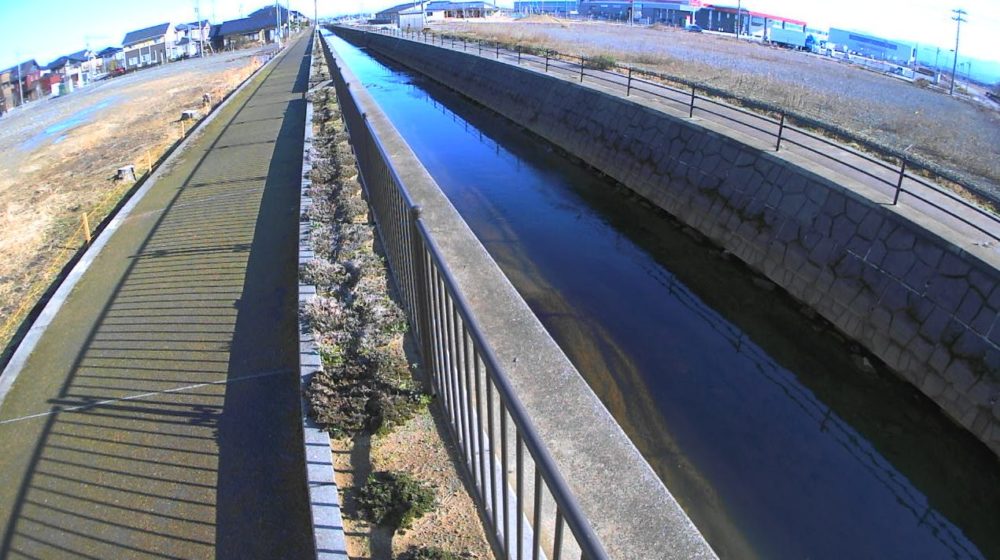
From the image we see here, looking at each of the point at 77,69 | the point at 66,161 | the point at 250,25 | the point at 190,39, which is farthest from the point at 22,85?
the point at 66,161

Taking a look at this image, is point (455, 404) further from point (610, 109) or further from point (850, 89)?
point (850, 89)

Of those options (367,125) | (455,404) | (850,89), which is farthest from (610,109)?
(850,89)

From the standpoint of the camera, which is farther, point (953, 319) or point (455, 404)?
point (953, 319)

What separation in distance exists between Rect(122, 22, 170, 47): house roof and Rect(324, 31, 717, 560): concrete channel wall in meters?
123

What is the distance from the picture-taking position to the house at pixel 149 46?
333 feet

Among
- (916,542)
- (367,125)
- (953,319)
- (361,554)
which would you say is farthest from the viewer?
(367,125)

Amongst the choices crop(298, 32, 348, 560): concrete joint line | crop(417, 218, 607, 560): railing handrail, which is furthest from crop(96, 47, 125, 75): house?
crop(417, 218, 607, 560): railing handrail

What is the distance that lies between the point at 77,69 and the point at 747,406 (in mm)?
117961

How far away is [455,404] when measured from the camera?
3.79m

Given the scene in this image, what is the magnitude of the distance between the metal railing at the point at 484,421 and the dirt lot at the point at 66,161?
21.7 ft

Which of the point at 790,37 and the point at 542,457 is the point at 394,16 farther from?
the point at 542,457

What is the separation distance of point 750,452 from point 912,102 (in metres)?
22.5

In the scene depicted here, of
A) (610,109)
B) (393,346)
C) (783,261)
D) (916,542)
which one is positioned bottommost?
(916,542)

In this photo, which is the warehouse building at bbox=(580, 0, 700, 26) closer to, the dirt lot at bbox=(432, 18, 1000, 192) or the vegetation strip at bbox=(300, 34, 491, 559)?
the dirt lot at bbox=(432, 18, 1000, 192)
